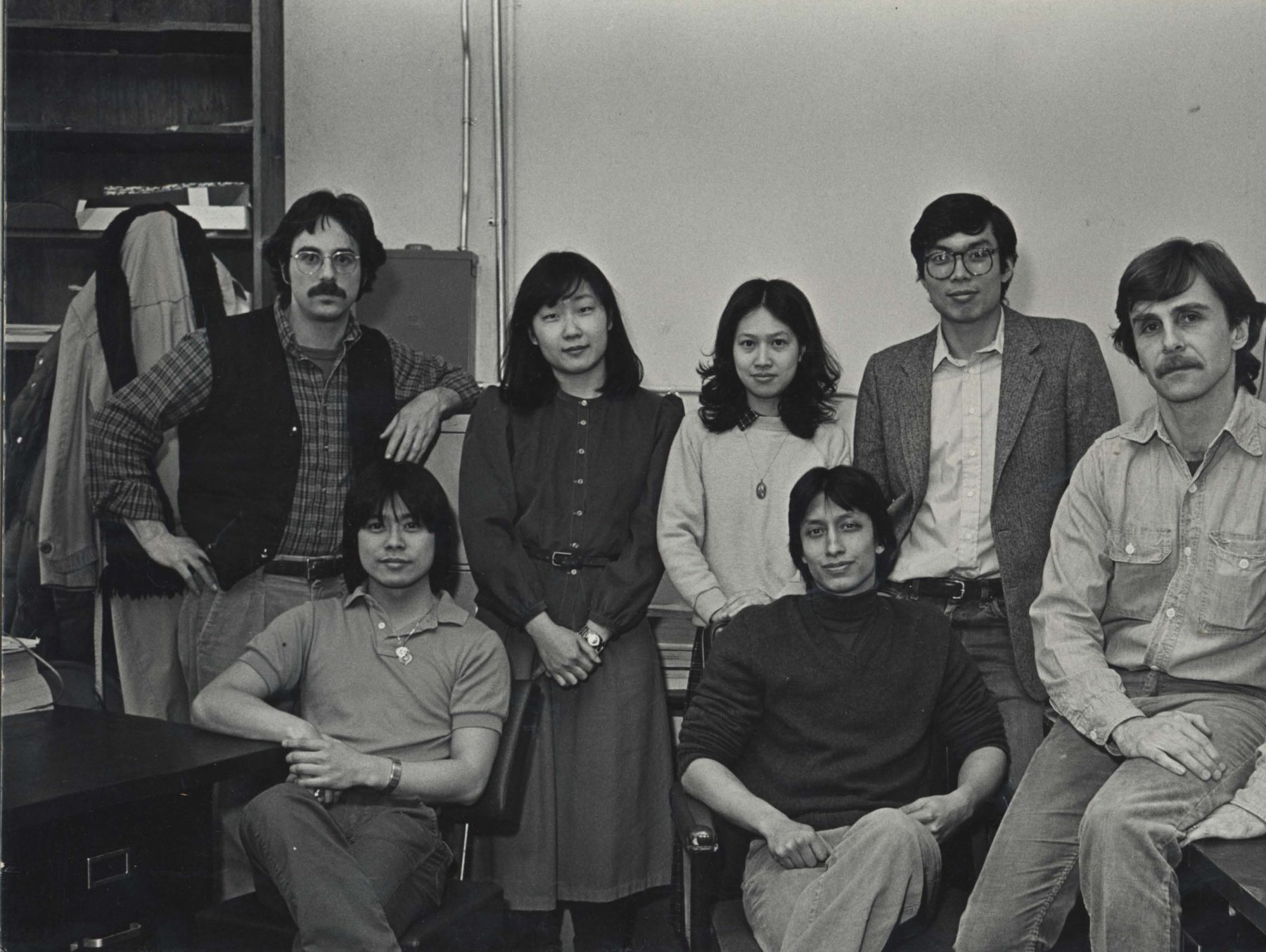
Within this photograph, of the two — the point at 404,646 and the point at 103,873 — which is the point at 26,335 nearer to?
the point at 404,646

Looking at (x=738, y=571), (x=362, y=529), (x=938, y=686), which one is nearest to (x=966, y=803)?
(x=938, y=686)

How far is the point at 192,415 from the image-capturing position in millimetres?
2588

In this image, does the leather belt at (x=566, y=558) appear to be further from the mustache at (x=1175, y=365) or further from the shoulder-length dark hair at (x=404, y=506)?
the mustache at (x=1175, y=365)

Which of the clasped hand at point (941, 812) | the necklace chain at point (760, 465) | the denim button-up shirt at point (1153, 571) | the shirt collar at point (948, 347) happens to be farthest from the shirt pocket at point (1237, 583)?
the necklace chain at point (760, 465)

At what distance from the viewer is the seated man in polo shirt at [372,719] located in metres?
1.98

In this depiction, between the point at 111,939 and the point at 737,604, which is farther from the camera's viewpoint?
the point at 737,604

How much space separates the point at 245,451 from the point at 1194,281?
1.87 metres

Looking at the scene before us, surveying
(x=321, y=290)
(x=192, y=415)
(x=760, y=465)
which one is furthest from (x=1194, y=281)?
(x=192, y=415)

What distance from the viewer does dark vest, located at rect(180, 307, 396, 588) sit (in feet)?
8.36

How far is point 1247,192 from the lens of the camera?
251cm

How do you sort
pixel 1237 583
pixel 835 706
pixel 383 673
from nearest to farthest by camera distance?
pixel 1237 583 → pixel 835 706 → pixel 383 673

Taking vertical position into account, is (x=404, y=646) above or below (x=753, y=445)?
below

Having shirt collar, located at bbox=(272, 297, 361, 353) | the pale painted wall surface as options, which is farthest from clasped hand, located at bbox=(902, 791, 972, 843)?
shirt collar, located at bbox=(272, 297, 361, 353)

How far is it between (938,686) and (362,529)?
3.72 feet
